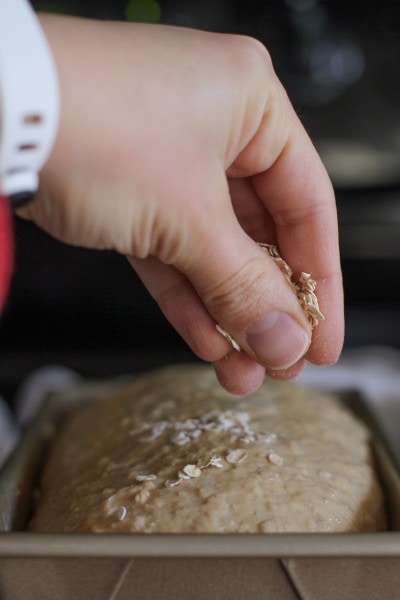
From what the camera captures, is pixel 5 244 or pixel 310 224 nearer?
pixel 5 244

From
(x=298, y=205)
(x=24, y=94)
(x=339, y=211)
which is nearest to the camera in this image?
(x=24, y=94)

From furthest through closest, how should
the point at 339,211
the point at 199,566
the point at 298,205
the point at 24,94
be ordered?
the point at 339,211
the point at 298,205
the point at 199,566
the point at 24,94

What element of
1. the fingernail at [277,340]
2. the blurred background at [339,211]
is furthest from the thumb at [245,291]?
the blurred background at [339,211]

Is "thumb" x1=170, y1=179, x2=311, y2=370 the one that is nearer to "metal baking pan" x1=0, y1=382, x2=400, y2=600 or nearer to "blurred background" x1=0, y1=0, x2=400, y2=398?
"metal baking pan" x1=0, y1=382, x2=400, y2=600

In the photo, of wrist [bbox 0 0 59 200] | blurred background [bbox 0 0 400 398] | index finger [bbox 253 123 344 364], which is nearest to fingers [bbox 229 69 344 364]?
index finger [bbox 253 123 344 364]

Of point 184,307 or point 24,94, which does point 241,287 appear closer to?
point 184,307

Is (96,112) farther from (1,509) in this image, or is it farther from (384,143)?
(384,143)

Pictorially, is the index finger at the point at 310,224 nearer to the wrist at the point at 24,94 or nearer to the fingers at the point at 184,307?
the fingers at the point at 184,307

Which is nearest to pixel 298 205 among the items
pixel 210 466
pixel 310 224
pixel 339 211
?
pixel 310 224

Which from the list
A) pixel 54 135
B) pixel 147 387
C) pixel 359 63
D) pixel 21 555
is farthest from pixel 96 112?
pixel 359 63
